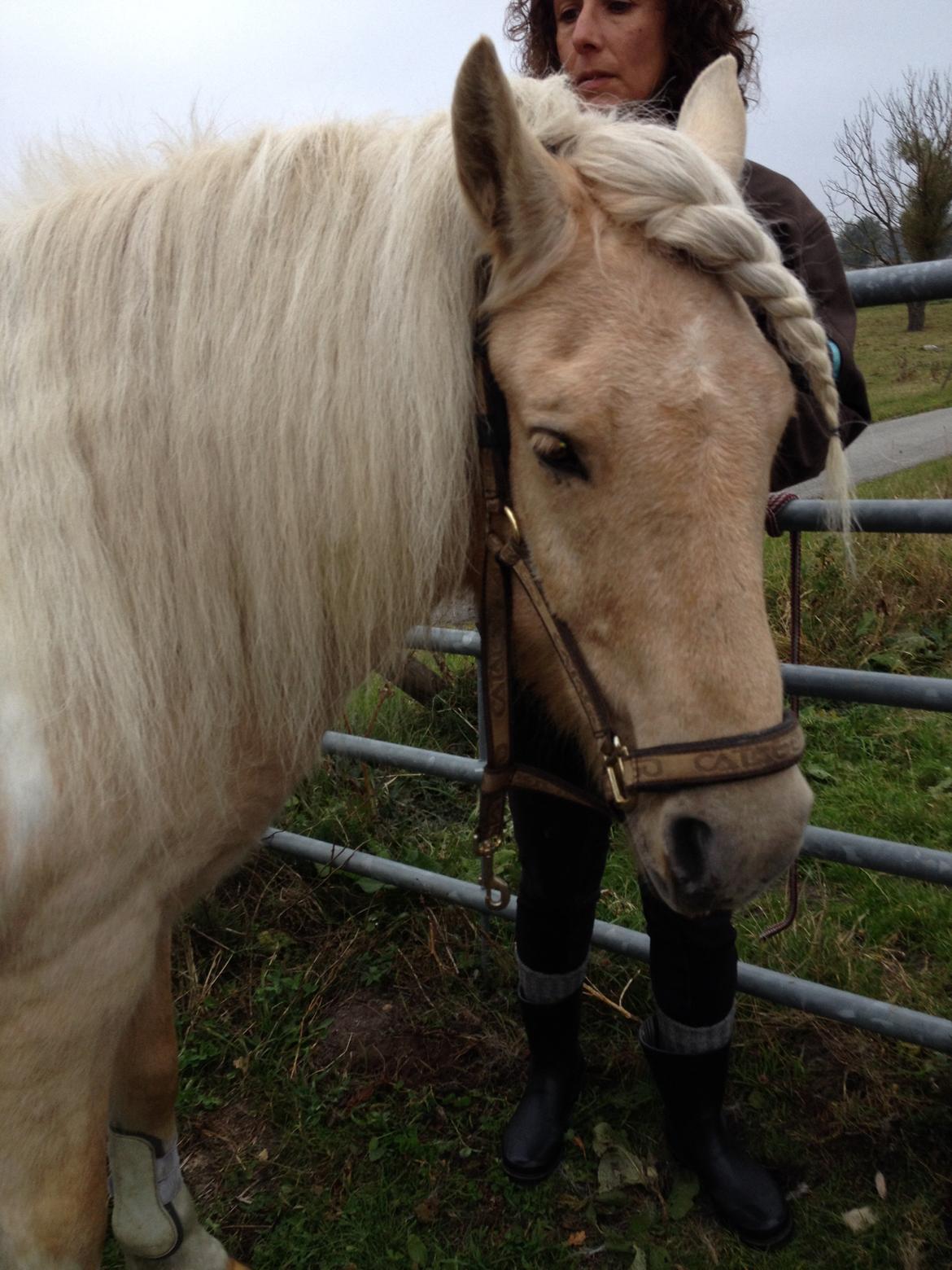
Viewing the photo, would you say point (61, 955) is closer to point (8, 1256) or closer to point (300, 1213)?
point (8, 1256)

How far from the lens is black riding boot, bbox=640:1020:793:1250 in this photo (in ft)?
6.84

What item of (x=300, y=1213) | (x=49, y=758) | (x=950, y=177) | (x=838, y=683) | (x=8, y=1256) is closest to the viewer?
(x=49, y=758)

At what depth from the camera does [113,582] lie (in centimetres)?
141

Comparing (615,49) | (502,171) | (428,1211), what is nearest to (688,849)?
(502,171)

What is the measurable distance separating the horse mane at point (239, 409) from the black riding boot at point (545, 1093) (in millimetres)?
1349

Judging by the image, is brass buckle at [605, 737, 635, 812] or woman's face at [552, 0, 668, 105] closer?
brass buckle at [605, 737, 635, 812]

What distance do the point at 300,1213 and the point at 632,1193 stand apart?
0.85m

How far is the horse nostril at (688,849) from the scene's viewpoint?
1272 millimetres

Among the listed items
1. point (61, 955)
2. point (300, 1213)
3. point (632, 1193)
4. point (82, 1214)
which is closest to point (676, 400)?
point (61, 955)

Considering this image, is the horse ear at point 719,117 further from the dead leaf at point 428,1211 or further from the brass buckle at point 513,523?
the dead leaf at point 428,1211

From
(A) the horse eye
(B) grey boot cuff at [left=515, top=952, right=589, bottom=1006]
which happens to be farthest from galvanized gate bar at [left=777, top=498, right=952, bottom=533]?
(B) grey boot cuff at [left=515, top=952, right=589, bottom=1006]

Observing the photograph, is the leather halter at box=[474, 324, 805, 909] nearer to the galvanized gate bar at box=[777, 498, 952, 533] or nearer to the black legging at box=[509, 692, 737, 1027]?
the black legging at box=[509, 692, 737, 1027]

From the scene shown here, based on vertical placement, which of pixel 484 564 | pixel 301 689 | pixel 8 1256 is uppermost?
pixel 484 564

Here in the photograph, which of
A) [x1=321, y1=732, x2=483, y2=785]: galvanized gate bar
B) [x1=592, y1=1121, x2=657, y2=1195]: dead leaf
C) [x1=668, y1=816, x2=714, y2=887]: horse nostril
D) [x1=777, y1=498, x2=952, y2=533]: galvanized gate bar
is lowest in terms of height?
[x1=592, y1=1121, x2=657, y2=1195]: dead leaf
